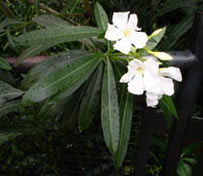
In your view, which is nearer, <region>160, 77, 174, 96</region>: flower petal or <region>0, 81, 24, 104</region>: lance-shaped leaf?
<region>160, 77, 174, 96</region>: flower petal

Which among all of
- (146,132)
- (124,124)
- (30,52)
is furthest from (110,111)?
(146,132)

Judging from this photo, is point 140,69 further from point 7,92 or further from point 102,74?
point 7,92

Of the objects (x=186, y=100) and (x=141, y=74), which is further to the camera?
(x=186, y=100)

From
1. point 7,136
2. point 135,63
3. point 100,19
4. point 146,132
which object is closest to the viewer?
point 135,63

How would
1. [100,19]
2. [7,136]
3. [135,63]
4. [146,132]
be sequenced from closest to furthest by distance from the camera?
[135,63]
[100,19]
[7,136]
[146,132]

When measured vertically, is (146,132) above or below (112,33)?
below

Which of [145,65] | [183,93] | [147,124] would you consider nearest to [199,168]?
[147,124]

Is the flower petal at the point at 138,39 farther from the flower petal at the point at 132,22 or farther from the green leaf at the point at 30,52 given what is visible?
the green leaf at the point at 30,52

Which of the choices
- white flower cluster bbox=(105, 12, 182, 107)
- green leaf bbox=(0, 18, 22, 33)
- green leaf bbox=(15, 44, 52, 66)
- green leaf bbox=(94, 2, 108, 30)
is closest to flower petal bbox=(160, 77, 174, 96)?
white flower cluster bbox=(105, 12, 182, 107)

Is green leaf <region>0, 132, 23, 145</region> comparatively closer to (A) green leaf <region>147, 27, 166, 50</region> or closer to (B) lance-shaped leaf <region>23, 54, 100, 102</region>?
(B) lance-shaped leaf <region>23, 54, 100, 102</region>
